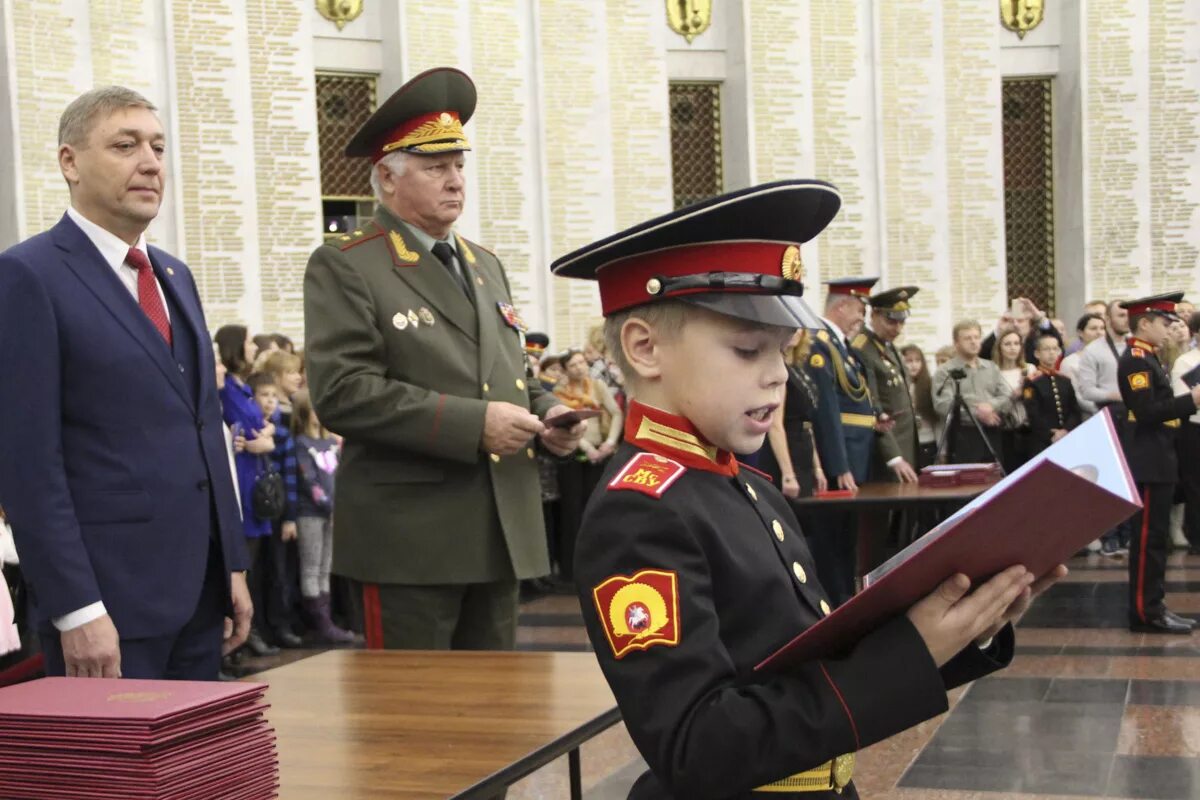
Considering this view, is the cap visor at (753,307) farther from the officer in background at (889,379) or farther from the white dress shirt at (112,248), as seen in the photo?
the officer in background at (889,379)

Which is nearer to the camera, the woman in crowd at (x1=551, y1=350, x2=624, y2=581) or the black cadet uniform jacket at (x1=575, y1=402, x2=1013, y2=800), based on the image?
the black cadet uniform jacket at (x1=575, y1=402, x2=1013, y2=800)

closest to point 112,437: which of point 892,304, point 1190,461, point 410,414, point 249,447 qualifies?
point 410,414

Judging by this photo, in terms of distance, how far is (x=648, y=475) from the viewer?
190 centimetres

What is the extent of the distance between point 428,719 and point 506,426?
116 cm

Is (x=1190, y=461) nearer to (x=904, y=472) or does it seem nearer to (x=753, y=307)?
(x=904, y=472)

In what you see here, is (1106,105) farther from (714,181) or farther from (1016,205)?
(714,181)

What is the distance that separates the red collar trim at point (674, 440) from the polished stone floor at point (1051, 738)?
3042 millimetres

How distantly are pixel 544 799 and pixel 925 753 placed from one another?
1383mm

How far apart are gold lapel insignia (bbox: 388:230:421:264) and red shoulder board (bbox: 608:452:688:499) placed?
190cm

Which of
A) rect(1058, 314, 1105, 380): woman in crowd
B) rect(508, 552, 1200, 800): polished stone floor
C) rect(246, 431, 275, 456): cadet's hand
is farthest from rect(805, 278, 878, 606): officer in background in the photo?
rect(1058, 314, 1105, 380): woman in crowd

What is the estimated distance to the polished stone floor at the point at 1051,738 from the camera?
4.82 m

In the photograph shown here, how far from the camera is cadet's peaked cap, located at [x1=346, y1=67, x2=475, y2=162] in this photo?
374cm

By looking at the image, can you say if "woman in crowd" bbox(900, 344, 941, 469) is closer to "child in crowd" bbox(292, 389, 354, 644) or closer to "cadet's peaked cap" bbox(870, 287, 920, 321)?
"cadet's peaked cap" bbox(870, 287, 920, 321)

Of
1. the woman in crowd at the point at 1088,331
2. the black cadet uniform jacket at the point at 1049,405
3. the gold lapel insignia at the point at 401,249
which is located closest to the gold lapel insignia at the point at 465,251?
the gold lapel insignia at the point at 401,249
